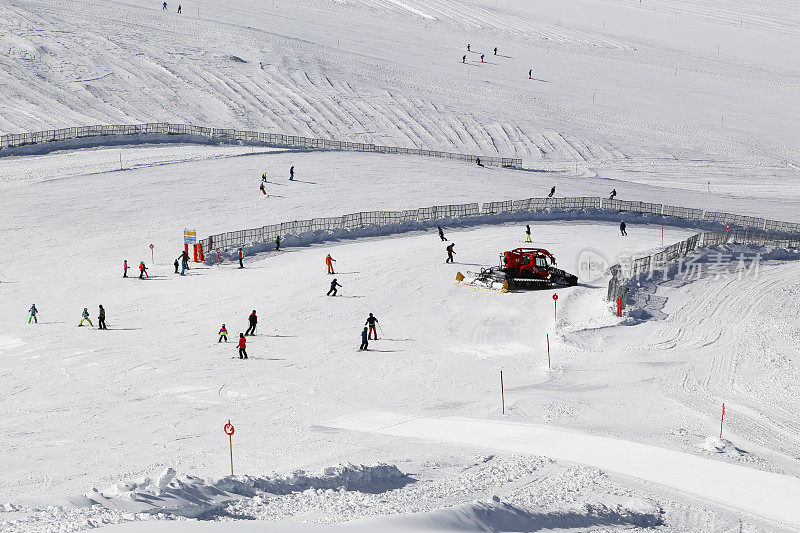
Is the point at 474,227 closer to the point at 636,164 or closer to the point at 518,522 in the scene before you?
the point at 636,164

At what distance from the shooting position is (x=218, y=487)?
16.6 metres

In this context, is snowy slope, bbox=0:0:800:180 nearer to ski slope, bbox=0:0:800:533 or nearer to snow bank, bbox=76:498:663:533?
ski slope, bbox=0:0:800:533

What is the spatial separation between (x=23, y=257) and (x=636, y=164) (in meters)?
46.5

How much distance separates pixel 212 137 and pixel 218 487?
5098 centimetres

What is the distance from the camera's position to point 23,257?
141 ft

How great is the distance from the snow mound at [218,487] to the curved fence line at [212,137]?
48.7 metres

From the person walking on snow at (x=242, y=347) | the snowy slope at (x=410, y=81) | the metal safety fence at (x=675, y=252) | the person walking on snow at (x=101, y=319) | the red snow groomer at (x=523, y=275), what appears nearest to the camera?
the person walking on snow at (x=242, y=347)

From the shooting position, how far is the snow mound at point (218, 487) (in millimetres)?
15391

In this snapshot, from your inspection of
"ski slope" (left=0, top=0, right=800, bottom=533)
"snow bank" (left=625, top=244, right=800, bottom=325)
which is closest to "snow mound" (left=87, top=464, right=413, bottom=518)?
"ski slope" (left=0, top=0, right=800, bottom=533)

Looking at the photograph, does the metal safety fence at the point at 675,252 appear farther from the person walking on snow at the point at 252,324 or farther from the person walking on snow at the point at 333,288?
the person walking on snow at the point at 252,324

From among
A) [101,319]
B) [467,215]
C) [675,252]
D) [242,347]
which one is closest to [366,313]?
[242,347]

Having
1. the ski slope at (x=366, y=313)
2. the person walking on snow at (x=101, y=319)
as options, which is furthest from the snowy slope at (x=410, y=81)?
the person walking on snow at (x=101, y=319)

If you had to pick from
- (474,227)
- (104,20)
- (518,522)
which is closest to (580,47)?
(104,20)

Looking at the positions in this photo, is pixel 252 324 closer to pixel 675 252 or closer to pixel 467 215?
pixel 675 252
